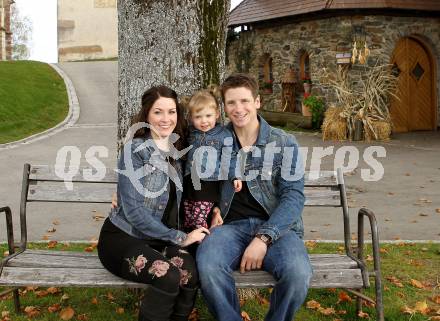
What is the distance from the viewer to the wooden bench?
3.51 metres

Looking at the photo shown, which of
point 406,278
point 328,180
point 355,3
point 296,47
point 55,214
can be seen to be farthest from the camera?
point 296,47

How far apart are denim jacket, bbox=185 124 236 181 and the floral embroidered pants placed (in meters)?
0.55

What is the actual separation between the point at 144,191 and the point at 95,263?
58 centimetres

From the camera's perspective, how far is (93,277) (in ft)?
11.6

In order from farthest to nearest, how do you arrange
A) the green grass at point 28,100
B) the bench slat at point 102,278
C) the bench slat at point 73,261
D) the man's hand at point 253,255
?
the green grass at point 28,100 < the bench slat at point 73,261 < the man's hand at point 253,255 < the bench slat at point 102,278

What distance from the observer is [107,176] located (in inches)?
168

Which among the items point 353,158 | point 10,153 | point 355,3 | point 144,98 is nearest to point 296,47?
point 355,3

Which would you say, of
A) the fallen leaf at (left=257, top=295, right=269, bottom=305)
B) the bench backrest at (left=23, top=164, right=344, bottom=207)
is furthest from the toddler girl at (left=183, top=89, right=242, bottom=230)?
the fallen leaf at (left=257, top=295, right=269, bottom=305)

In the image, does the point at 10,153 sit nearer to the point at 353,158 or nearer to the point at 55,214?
the point at 55,214

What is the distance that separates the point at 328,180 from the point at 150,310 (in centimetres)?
168

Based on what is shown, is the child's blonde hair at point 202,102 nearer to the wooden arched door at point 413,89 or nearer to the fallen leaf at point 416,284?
the fallen leaf at point 416,284

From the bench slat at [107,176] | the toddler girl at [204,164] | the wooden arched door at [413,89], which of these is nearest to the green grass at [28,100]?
the wooden arched door at [413,89]

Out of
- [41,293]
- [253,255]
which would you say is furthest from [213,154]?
[41,293]

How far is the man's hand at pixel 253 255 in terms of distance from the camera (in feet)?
11.8
